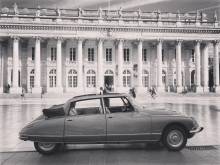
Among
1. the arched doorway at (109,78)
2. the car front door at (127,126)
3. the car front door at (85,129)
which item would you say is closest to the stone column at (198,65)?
the arched doorway at (109,78)

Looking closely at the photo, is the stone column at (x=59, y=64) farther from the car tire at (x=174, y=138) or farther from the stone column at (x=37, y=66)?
the car tire at (x=174, y=138)

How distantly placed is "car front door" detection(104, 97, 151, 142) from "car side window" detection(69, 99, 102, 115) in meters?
0.28

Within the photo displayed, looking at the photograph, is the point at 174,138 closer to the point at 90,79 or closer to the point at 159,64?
the point at 159,64

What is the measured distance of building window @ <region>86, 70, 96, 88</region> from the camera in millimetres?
52203

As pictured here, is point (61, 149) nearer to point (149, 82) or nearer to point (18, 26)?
point (18, 26)

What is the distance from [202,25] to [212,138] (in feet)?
148

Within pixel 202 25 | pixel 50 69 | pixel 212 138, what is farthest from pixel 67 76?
pixel 212 138

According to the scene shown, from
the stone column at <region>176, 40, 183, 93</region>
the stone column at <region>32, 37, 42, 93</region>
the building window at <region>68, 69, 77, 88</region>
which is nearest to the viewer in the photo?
the stone column at <region>32, 37, 42, 93</region>

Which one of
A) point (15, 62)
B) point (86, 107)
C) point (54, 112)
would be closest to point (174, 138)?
point (86, 107)

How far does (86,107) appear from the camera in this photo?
8883mm

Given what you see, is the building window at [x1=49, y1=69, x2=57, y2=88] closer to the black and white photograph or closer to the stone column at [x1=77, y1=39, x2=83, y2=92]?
the black and white photograph

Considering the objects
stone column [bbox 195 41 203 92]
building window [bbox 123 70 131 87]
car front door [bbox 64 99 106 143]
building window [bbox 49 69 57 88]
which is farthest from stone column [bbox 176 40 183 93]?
car front door [bbox 64 99 106 143]

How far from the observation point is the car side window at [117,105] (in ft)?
28.5

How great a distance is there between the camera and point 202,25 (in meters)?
52.7
